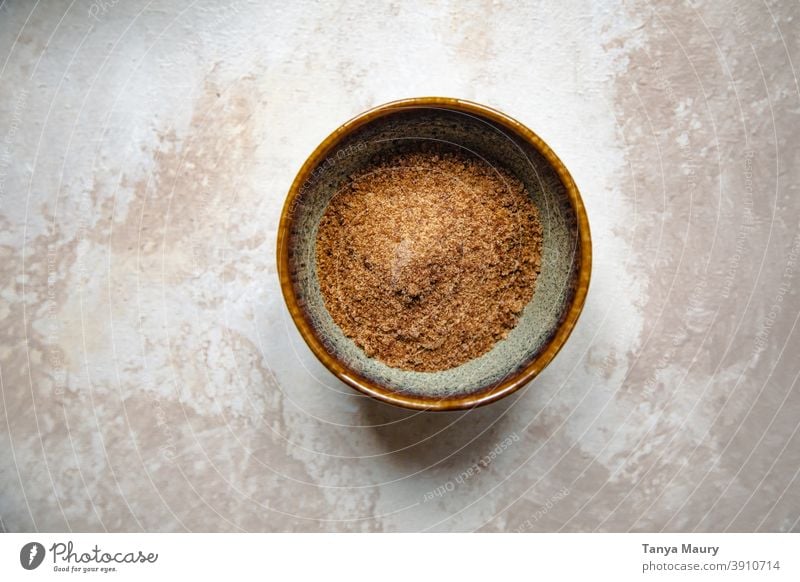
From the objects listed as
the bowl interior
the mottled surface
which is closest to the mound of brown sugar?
the bowl interior

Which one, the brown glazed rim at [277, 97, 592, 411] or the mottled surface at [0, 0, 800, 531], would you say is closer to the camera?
the brown glazed rim at [277, 97, 592, 411]

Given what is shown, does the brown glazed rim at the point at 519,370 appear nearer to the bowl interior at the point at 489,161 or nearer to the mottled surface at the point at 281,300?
the bowl interior at the point at 489,161

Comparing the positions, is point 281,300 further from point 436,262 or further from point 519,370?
point 519,370

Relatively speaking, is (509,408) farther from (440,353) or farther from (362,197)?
(362,197)

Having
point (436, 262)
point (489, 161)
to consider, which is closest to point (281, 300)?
point (436, 262)

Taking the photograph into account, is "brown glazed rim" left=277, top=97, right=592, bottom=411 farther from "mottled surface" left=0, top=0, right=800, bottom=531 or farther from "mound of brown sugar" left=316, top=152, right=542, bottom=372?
→ "mottled surface" left=0, top=0, right=800, bottom=531

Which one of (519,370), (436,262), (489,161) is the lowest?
(519,370)
